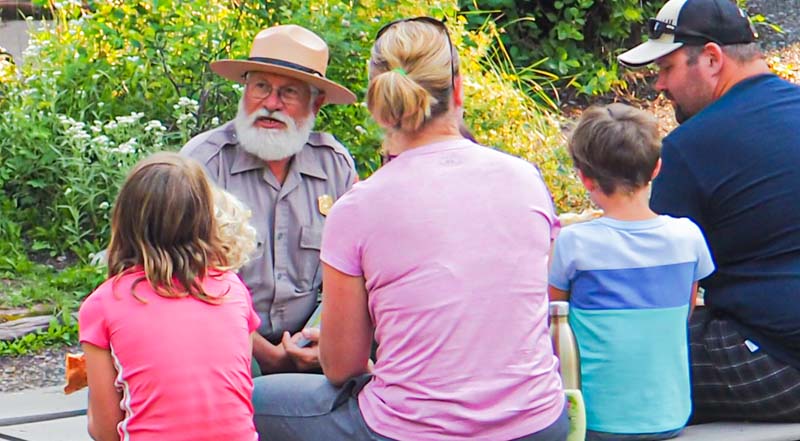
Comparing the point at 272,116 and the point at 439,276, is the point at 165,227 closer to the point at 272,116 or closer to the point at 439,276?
the point at 439,276

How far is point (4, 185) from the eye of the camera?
18.9ft

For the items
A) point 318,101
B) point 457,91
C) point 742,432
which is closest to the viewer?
point 457,91

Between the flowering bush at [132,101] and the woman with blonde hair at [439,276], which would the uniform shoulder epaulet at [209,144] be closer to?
the woman with blonde hair at [439,276]

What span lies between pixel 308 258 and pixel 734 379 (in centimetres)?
136

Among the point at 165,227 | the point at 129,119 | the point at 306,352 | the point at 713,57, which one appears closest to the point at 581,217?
the point at 713,57

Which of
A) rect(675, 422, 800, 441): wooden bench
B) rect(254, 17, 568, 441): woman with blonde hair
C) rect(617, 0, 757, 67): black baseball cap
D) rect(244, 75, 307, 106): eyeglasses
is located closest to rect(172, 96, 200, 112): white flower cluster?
rect(244, 75, 307, 106): eyeglasses

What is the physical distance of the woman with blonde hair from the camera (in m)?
2.81

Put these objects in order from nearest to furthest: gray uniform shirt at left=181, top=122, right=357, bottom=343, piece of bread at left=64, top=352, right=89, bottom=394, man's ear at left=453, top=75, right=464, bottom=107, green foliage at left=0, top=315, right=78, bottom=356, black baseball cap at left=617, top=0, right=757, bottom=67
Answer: man's ear at left=453, top=75, right=464, bottom=107 → piece of bread at left=64, top=352, right=89, bottom=394 → black baseball cap at left=617, top=0, right=757, bottom=67 → gray uniform shirt at left=181, top=122, right=357, bottom=343 → green foliage at left=0, top=315, right=78, bottom=356

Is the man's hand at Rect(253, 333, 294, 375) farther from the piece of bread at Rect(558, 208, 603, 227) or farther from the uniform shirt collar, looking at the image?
the piece of bread at Rect(558, 208, 603, 227)

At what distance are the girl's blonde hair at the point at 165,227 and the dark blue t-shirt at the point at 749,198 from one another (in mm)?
1370

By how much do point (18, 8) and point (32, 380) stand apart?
11.3 feet

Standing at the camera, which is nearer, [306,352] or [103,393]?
[103,393]

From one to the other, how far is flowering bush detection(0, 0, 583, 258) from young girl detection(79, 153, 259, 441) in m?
2.44

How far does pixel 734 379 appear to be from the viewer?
350cm
